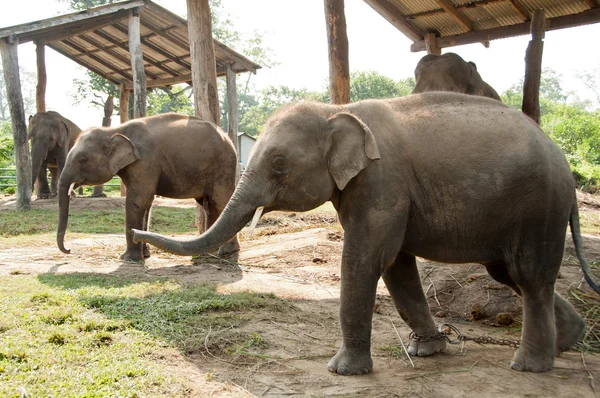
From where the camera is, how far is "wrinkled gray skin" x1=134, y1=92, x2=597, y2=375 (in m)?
3.60

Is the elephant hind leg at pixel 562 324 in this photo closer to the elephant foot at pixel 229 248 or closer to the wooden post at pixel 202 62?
the elephant foot at pixel 229 248

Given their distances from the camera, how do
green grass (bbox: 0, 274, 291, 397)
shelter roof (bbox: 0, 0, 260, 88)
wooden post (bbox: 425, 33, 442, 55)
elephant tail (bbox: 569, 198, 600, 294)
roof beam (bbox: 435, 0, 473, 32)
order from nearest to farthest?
green grass (bbox: 0, 274, 291, 397), elephant tail (bbox: 569, 198, 600, 294), roof beam (bbox: 435, 0, 473, 32), wooden post (bbox: 425, 33, 442, 55), shelter roof (bbox: 0, 0, 260, 88)

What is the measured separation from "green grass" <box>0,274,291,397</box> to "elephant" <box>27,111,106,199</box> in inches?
398

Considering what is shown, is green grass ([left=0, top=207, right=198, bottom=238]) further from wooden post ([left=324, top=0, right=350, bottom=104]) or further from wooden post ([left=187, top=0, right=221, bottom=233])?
wooden post ([left=324, top=0, right=350, bottom=104])

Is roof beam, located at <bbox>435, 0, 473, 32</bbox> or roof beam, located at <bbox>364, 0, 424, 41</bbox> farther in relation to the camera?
roof beam, located at <bbox>364, 0, 424, 41</bbox>

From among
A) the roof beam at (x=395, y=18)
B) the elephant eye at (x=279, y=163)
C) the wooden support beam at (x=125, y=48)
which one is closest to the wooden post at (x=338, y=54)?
the roof beam at (x=395, y=18)

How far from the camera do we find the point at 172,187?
26.7 ft

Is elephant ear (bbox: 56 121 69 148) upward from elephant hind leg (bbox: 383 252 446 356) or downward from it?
upward

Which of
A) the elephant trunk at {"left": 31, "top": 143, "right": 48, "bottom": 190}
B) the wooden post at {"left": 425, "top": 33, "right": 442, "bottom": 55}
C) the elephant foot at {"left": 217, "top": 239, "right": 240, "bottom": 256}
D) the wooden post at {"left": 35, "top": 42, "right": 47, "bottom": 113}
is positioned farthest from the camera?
→ the wooden post at {"left": 35, "top": 42, "right": 47, "bottom": 113}

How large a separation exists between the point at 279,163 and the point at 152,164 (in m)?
4.58

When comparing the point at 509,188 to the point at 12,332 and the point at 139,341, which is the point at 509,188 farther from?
the point at 12,332

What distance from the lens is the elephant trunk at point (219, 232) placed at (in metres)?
3.36

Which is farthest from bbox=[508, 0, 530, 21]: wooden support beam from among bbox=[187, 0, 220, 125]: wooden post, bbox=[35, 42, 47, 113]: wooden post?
bbox=[35, 42, 47, 113]: wooden post

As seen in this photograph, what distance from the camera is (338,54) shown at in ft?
29.7
